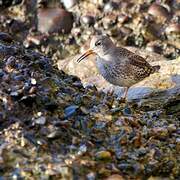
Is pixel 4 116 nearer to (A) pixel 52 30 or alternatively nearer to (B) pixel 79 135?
(B) pixel 79 135

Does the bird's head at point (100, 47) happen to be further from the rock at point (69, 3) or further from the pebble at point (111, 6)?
the rock at point (69, 3)

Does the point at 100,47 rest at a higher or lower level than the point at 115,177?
lower

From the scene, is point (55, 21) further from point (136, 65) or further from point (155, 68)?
point (155, 68)

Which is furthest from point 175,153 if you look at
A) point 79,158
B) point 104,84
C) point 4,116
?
point 104,84

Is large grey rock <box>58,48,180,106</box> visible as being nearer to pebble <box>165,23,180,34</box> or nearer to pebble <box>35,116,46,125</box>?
pebble <box>165,23,180,34</box>

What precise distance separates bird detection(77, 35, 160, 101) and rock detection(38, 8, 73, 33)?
1.94 meters

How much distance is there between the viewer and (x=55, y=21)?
32.0ft

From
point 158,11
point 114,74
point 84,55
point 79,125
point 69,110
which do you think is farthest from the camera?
point 158,11

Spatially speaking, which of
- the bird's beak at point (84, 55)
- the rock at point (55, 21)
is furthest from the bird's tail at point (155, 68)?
the rock at point (55, 21)

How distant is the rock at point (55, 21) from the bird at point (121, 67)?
1939 mm

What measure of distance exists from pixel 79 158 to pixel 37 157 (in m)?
0.31

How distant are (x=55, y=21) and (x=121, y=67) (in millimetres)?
2368

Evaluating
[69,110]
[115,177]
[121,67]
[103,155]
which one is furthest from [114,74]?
[115,177]

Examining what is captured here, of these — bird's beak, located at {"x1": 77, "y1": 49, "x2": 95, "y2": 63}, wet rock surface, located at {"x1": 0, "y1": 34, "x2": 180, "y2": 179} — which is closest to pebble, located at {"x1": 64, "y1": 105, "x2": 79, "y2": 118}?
wet rock surface, located at {"x1": 0, "y1": 34, "x2": 180, "y2": 179}
